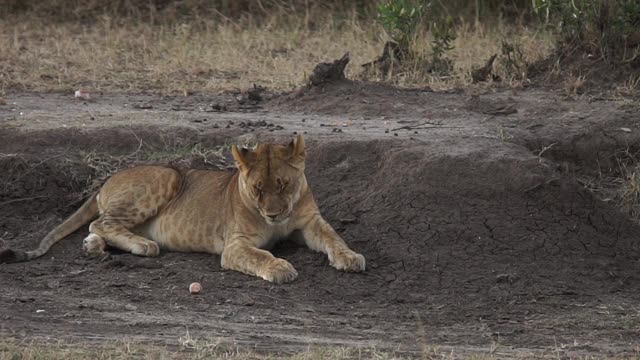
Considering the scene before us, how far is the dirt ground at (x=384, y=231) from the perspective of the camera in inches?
256

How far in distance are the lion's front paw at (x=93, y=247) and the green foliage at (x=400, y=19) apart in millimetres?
4256

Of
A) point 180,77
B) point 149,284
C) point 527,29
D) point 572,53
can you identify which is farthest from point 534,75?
point 149,284

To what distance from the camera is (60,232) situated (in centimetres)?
802

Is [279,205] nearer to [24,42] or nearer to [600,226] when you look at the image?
[600,226]

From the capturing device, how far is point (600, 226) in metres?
7.93

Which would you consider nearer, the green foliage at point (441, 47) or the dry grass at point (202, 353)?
the dry grass at point (202, 353)

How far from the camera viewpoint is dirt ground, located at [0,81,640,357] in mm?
6504

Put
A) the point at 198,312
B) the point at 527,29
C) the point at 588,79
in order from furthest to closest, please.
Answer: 1. the point at 527,29
2. the point at 588,79
3. the point at 198,312

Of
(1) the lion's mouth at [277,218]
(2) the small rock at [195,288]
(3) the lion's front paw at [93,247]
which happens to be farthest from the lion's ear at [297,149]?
(3) the lion's front paw at [93,247]

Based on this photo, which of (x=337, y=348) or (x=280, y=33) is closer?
(x=337, y=348)

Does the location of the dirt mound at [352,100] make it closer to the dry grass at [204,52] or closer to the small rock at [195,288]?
the dry grass at [204,52]

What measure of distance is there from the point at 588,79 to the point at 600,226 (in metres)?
2.73

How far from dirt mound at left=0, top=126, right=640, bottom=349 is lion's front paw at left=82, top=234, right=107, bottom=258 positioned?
6 centimetres

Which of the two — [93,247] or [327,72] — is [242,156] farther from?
[327,72]
